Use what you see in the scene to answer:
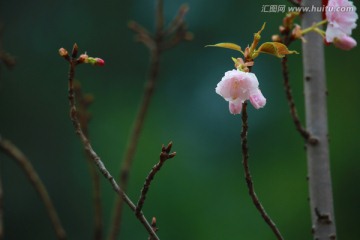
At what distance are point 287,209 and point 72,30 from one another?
6.08 meters

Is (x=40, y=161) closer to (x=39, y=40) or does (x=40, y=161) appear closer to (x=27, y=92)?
(x=27, y=92)

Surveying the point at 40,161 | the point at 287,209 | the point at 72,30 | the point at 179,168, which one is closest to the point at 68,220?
the point at 40,161

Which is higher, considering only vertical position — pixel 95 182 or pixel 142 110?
pixel 142 110

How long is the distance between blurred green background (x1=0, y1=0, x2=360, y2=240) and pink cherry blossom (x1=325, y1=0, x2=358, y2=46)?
713 cm

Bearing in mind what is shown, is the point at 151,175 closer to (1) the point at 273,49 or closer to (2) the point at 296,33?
(1) the point at 273,49

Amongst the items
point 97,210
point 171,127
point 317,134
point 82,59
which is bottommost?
point 97,210

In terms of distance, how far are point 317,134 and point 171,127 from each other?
9269 millimetres

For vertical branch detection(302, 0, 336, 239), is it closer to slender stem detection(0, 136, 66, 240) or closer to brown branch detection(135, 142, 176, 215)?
brown branch detection(135, 142, 176, 215)

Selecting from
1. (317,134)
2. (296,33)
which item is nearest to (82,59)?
(296,33)

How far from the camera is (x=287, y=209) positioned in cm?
860

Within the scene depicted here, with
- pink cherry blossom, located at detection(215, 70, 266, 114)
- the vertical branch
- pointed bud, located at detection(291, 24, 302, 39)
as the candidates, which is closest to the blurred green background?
the vertical branch

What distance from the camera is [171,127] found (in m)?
10.6

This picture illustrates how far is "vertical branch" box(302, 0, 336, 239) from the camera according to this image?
122 centimetres

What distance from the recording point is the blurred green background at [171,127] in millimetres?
8852
